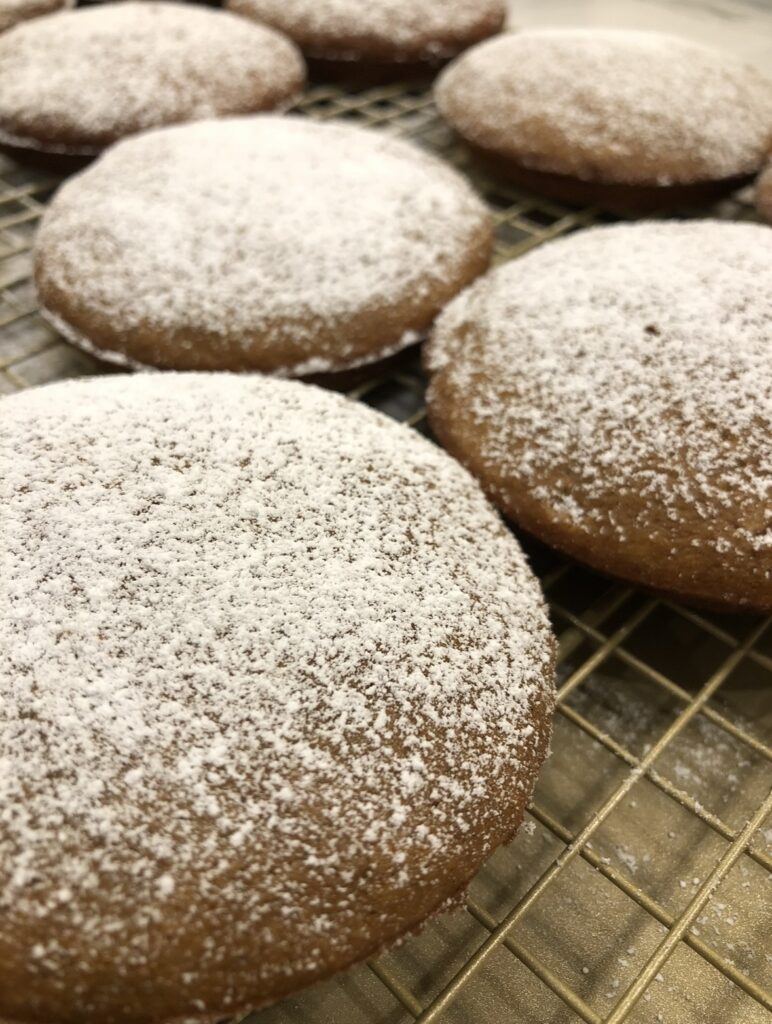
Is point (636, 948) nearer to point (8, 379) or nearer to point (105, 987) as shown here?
point (105, 987)

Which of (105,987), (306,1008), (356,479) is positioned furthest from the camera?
(356,479)

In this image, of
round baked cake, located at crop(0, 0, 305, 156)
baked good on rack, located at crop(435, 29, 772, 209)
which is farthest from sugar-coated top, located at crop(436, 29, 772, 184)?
round baked cake, located at crop(0, 0, 305, 156)

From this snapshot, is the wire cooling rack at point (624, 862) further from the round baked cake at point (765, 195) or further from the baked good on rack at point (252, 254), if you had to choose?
the round baked cake at point (765, 195)

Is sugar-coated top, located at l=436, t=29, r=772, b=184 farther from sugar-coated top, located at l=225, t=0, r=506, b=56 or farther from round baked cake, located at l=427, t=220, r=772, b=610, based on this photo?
round baked cake, located at l=427, t=220, r=772, b=610

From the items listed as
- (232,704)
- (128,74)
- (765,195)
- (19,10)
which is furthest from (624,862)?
(19,10)

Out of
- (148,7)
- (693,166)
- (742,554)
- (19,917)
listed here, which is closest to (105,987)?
(19,917)

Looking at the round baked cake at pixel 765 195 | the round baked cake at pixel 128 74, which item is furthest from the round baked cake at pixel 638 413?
the round baked cake at pixel 128 74
